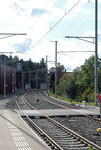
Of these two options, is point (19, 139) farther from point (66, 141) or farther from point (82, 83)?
point (82, 83)

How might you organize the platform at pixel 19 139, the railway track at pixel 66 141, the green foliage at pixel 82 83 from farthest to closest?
the green foliage at pixel 82 83 < the railway track at pixel 66 141 < the platform at pixel 19 139

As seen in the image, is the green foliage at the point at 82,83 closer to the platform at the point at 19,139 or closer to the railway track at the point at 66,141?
the platform at the point at 19,139

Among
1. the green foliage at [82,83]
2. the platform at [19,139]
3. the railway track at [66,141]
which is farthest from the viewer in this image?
the green foliage at [82,83]

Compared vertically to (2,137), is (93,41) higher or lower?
higher

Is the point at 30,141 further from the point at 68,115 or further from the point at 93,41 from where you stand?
the point at 93,41

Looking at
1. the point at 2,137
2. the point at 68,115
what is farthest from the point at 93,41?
the point at 2,137

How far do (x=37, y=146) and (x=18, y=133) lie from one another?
3.58 metres

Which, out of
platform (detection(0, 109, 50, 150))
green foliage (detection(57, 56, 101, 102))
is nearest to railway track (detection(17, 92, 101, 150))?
platform (detection(0, 109, 50, 150))

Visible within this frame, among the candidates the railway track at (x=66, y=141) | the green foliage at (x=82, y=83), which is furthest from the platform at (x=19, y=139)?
the green foliage at (x=82, y=83)

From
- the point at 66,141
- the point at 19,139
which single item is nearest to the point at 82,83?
the point at 66,141

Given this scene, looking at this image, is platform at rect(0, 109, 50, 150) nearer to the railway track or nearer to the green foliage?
the railway track

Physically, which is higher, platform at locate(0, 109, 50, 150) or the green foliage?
the green foliage

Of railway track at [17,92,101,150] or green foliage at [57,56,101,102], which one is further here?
green foliage at [57,56,101,102]

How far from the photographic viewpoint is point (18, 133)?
596 inches
